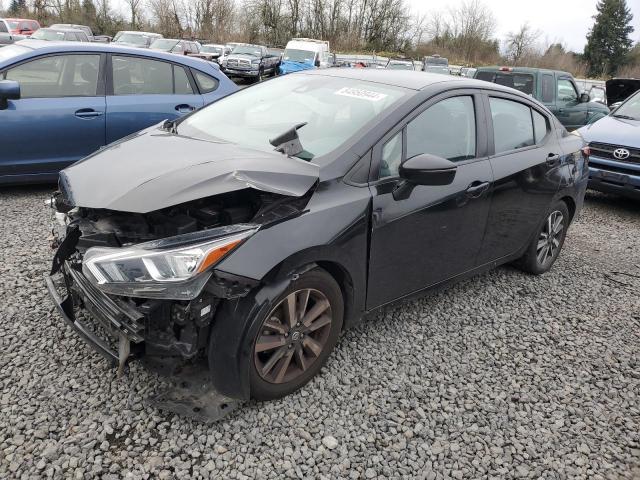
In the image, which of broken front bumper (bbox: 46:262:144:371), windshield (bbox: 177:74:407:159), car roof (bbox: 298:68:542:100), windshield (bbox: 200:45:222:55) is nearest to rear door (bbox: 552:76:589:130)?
car roof (bbox: 298:68:542:100)

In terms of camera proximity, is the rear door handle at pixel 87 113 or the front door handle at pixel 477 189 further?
the rear door handle at pixel 87 113

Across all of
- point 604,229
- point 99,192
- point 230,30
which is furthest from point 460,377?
point 230,30

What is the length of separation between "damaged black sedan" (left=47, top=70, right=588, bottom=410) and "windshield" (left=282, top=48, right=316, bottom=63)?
2083 cm

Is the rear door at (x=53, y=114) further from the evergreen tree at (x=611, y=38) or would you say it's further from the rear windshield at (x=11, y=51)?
the evergreen tree at (x=611, y=38)

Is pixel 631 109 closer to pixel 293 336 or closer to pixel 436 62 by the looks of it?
pixel 293 336

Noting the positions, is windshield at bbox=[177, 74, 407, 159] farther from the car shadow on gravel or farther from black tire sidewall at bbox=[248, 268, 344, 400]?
the car shadow on gravel

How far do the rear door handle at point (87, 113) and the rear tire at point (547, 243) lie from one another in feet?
14.3

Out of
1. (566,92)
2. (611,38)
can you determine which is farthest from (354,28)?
(566,92)

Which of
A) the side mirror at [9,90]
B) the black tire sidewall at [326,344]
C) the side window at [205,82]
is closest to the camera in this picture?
the black tire sidewall at [326,344]

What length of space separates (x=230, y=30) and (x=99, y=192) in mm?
51247

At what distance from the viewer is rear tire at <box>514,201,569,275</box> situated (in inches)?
170

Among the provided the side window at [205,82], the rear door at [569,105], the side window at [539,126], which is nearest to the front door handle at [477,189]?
the side window at [539,126]

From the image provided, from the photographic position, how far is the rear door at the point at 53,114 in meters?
4.92

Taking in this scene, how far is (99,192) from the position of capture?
2.47 metres
